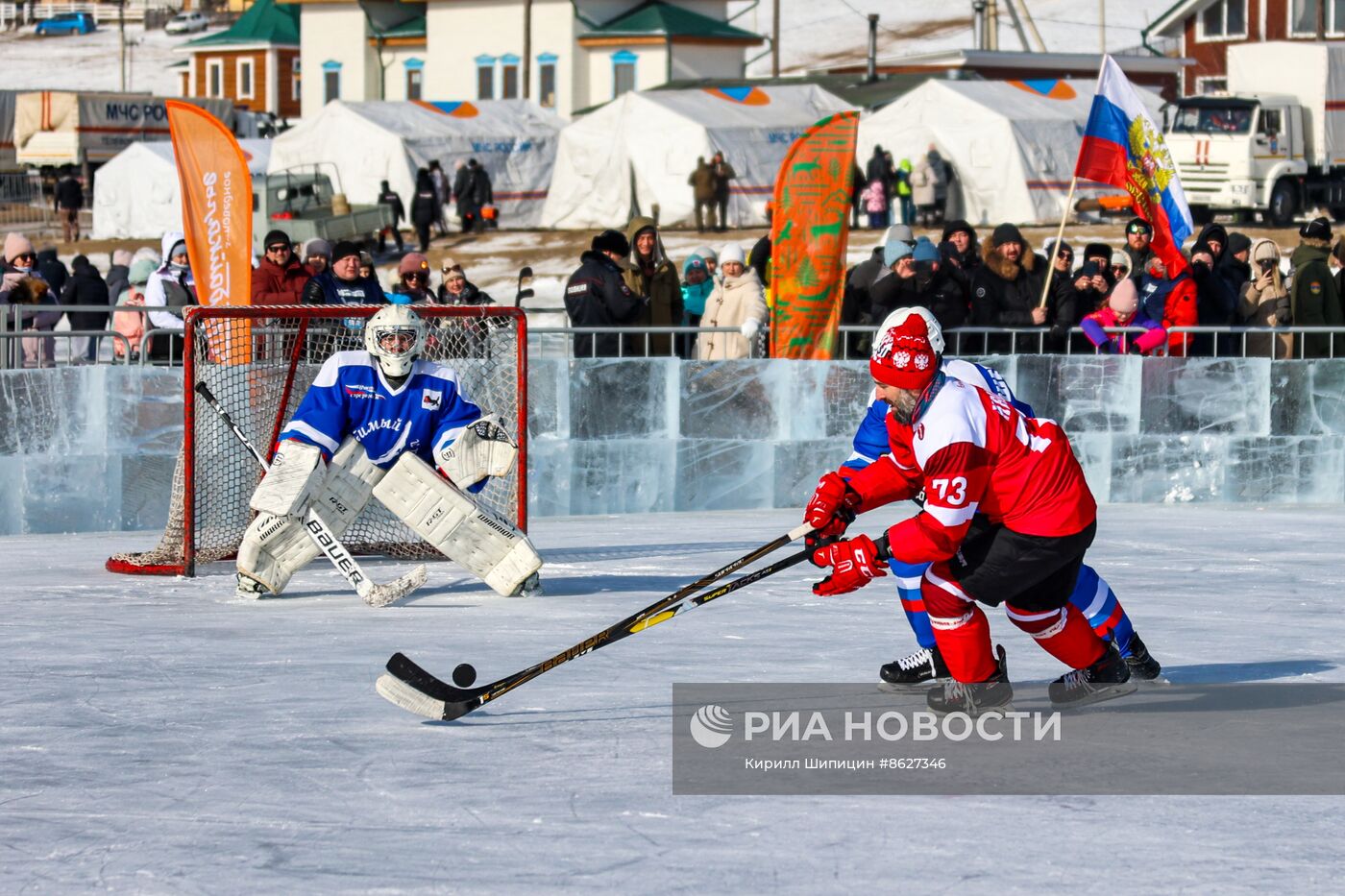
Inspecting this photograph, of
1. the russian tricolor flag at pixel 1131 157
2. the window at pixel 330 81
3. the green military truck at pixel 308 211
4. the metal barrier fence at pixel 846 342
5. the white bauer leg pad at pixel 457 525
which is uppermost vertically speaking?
the window at pixel 330 81

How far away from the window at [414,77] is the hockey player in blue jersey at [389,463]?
47508mm

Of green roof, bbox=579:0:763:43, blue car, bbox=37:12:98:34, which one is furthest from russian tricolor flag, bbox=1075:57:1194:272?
blue car, bbox=37:12:98:34

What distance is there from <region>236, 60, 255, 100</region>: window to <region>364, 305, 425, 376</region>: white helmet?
6598 centimetres

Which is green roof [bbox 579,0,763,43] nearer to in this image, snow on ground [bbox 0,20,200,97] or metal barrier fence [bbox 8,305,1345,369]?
snow on ground [bbox 0,20,200,97]

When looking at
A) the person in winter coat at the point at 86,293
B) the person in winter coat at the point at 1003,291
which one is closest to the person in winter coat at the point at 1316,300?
the person in winter coat at the point at 1003,291

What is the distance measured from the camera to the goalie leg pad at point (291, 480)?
8.33 meters

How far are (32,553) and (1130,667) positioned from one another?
20.0 ft

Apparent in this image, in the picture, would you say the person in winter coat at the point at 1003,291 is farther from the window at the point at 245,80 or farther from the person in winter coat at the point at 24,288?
the window at the point at 245,80

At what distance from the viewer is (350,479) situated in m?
8.52

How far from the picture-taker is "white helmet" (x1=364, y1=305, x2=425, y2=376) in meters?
8.34

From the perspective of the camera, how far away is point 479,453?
333 inches

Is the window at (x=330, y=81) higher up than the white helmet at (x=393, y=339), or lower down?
higher up

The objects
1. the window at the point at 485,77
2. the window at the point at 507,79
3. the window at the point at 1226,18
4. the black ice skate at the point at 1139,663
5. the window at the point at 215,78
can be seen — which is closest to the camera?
the black ice skate at the point at 1139,663

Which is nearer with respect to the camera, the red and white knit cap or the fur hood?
the red and white knit cap
